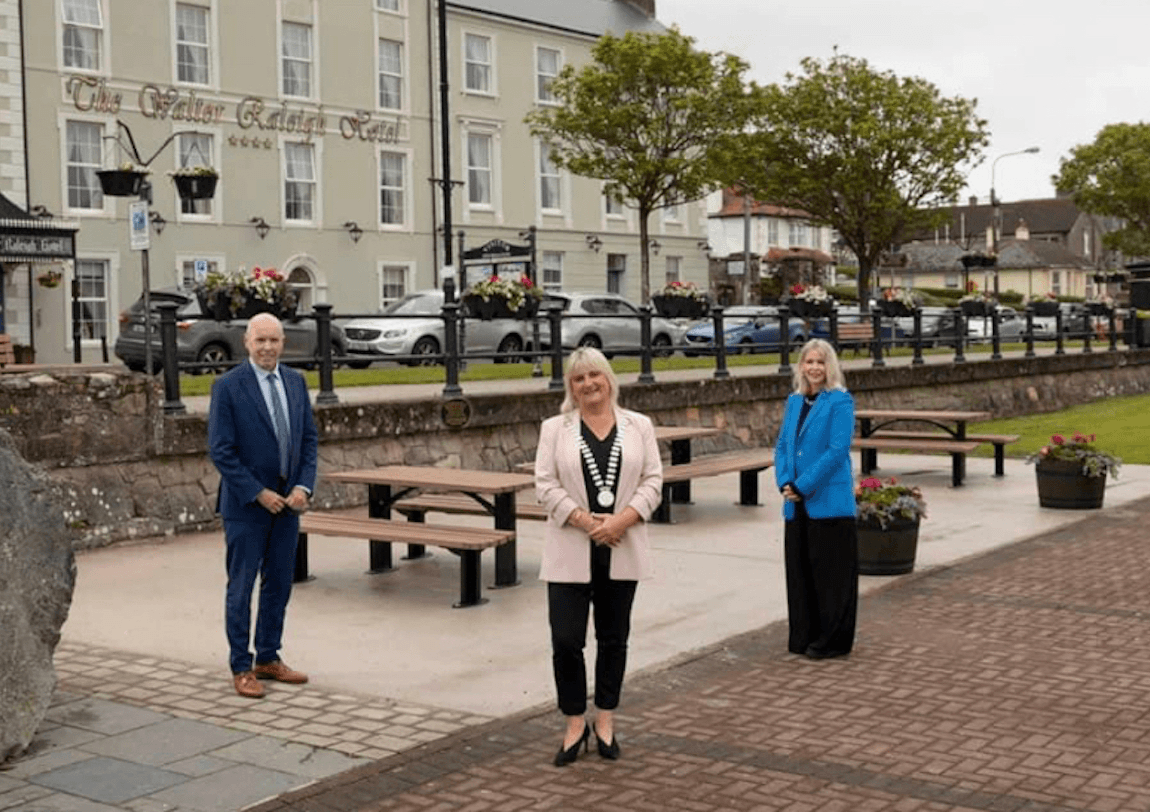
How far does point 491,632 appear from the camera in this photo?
27.9ft

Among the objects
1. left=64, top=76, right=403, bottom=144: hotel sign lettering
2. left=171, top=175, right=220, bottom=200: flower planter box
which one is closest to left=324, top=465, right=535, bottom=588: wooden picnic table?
left=171, top=175, right=220, bottom=200: flower planter box

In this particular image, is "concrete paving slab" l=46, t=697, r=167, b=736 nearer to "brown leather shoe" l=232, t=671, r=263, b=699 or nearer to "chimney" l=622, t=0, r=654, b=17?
"brown leather shoe" l=232, t=671, r=263, b=699

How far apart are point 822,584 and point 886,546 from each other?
2.50 m

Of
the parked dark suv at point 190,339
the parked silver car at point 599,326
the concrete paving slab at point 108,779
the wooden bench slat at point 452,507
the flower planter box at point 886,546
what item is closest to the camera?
the concrete paving slab at point 108,779

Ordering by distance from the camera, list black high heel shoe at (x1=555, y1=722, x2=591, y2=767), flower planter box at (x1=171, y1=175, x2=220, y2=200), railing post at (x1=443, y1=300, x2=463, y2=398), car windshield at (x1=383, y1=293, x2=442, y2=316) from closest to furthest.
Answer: black high heel shoe at (x1=555, y1=722, x2=591, y2=767), railing post at (x1=443, y1=300, x2=463, y2=398), flower planter box at (x1=171, y1=175, x2=220, y2=200), car windshield at (x1=383, y1=293, x2=442, y2=316)

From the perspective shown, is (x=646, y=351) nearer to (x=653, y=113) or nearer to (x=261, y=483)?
(x=261, y=483)

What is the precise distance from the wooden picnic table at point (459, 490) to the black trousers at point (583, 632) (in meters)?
3.72

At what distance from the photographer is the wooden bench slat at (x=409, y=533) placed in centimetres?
906

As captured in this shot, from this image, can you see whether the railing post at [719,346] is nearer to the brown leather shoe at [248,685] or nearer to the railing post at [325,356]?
the railing post at [325,356]

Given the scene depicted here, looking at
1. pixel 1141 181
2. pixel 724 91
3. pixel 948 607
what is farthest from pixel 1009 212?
pixel 948 607

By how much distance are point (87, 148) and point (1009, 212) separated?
10672cm

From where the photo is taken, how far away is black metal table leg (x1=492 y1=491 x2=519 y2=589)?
32.6ft

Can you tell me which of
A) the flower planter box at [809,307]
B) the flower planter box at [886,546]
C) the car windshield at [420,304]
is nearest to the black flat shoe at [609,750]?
the flower planter box at [886,546]

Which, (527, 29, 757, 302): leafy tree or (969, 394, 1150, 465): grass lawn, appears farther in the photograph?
(527, 29, 757, 302): leafy tree
